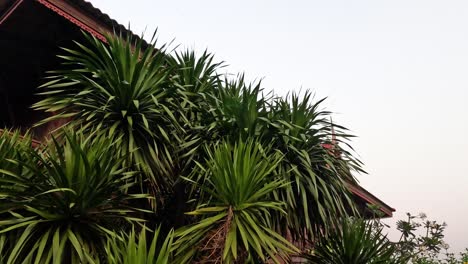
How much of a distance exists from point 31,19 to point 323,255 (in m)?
5.65

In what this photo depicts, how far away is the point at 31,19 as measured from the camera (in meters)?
6.34

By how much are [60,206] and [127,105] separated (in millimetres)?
1736

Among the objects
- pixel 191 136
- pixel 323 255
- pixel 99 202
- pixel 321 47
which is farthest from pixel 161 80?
pixel 321 47

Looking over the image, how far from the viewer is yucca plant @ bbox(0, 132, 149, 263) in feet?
13.3

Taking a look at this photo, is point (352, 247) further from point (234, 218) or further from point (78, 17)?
point (78, 17)

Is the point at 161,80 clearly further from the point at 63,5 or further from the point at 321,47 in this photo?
the point at 321,47

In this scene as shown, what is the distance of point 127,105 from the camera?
5.55 m

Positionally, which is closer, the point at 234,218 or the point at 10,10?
the point at 234,218

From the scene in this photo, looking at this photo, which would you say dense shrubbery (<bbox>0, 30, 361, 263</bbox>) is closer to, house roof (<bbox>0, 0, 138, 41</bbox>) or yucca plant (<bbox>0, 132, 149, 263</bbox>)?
yucca plant (<bbox>0, 132, 149, 263</bbox>)

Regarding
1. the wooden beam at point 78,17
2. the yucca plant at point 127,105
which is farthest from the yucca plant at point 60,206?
the wooden beam at point 78,17

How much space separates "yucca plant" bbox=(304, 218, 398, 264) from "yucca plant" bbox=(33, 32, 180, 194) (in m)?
2.70

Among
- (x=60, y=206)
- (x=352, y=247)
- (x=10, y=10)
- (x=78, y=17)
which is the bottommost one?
(x=60, y=206)

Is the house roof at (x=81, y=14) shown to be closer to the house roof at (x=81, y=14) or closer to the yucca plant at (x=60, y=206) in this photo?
the house roof at (x=81, y=14)

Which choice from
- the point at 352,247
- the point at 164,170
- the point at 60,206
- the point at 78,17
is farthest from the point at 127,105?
the point at 352,247
